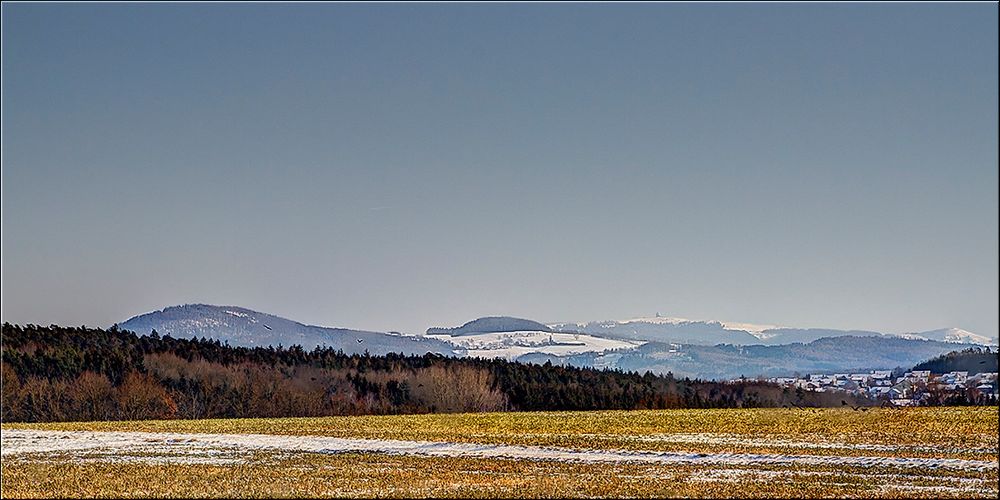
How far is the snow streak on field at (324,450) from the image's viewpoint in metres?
30.9

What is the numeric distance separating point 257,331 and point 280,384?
43329 millimetres

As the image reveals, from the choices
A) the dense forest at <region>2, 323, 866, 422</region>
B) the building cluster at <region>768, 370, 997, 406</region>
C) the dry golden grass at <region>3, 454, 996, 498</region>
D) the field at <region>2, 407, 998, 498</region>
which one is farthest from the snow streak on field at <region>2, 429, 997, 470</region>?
the building cluster at <region>768, 370, 997, 406</region>

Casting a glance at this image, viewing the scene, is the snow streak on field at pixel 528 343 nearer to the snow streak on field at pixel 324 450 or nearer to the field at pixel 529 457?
the field at pixel 529 457

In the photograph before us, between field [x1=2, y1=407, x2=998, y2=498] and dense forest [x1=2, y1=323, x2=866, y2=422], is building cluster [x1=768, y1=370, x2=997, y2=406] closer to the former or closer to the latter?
dense forest [x1=2, y1=323, x2=866, y2=422]

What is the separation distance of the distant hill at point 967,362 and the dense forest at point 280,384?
737 centimetres

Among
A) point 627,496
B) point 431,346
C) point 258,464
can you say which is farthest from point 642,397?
point 627,496

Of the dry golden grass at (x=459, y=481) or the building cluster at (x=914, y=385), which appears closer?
the dry golden grass at (x=459, y=481)

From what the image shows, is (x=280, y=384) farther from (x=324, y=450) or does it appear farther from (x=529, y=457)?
(x=529, y=457)

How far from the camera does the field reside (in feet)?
73.5

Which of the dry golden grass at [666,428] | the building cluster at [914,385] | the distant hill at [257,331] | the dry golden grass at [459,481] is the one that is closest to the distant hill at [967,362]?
the building cluster at [914,385]

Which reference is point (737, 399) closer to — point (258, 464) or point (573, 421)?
point (573, 421)

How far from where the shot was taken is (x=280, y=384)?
93.3m

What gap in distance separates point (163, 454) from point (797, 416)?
117 ft

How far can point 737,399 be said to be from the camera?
10075 centimetres
